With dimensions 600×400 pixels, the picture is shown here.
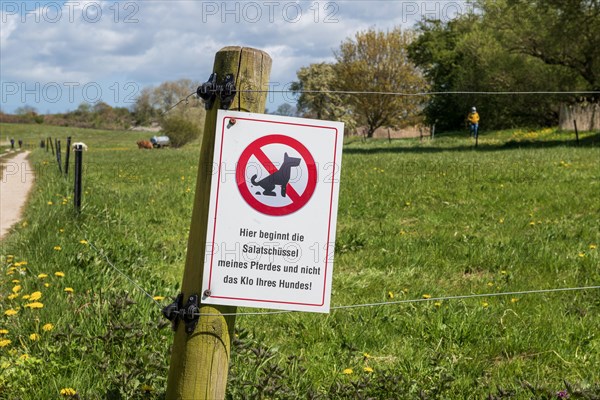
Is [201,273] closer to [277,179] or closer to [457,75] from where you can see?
[277,179]

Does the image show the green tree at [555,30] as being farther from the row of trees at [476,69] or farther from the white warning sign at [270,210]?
the white warning sign at [270,210]

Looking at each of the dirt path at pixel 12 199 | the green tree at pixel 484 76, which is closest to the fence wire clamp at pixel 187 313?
the dirt path at pixel 12 199

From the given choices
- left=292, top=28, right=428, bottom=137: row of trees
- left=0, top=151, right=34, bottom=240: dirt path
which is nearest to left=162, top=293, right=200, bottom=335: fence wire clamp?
left=0, top=151, right=34, bottom=240: dirt path

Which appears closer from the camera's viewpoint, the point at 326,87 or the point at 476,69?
the point at 476,69

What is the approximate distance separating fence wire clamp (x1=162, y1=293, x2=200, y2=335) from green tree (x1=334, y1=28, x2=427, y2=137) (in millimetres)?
51887

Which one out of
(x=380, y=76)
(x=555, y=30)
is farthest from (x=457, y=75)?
(x=555, y=30)

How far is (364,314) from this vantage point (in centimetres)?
450

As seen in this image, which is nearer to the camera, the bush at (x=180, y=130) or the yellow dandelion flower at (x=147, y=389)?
the yellow dandelion flower at (x=147, y=389)

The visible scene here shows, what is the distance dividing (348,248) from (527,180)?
4.74 metres

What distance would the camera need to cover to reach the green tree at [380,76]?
2137 inches

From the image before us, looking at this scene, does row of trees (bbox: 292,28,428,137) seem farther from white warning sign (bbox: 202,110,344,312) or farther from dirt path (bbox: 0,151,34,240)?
white warning sign (bbox: 202,110,344,312)

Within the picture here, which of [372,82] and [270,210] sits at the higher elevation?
[372,82]

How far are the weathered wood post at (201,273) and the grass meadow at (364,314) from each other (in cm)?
60

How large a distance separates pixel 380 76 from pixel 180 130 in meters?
18.1
